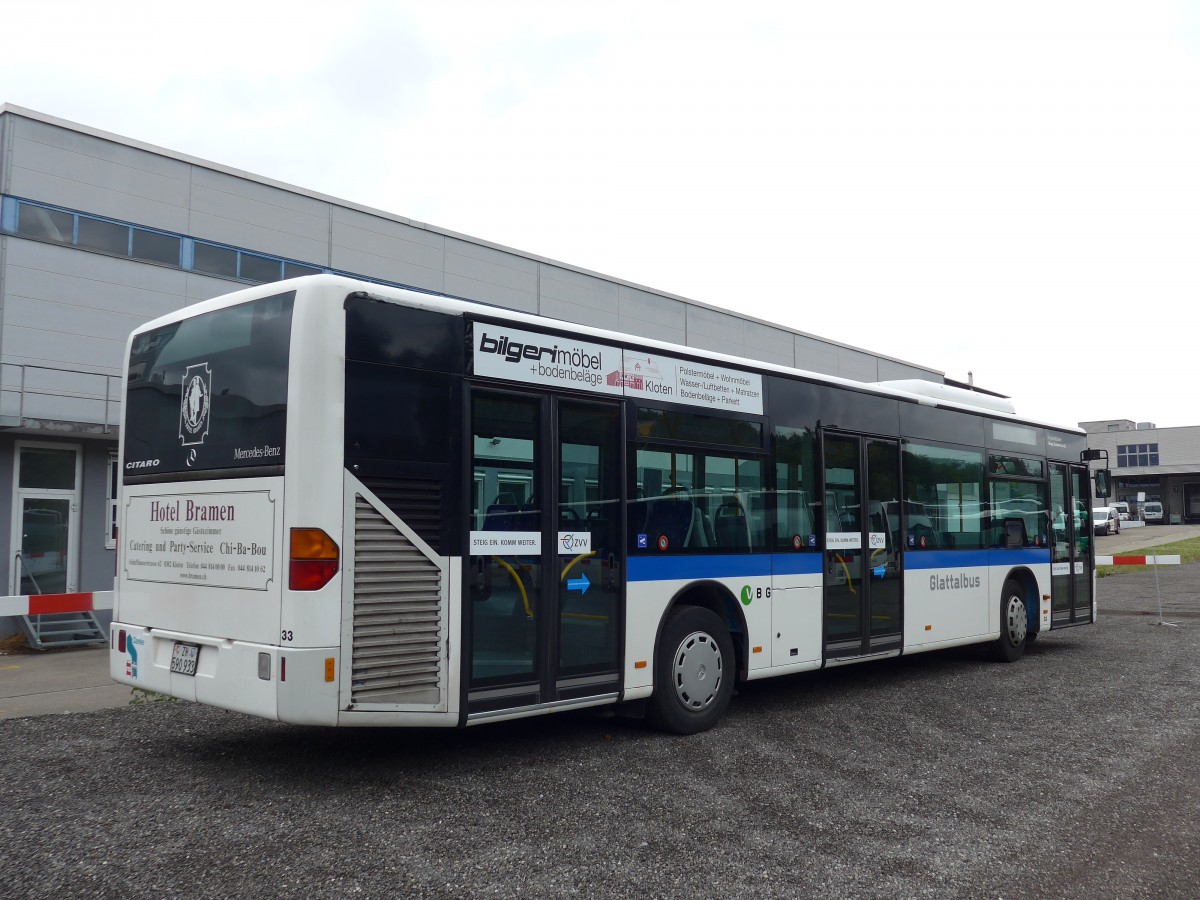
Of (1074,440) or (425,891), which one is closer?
(425,891)

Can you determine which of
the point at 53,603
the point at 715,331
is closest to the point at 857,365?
the point at 715,331

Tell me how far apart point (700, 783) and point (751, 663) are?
208cm

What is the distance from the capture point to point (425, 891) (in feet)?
13.6

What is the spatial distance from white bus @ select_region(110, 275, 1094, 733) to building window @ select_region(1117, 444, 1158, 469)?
84.5 m

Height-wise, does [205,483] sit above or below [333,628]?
above

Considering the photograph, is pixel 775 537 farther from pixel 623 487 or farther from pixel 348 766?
pixel 348 766

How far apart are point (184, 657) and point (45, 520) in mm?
10976

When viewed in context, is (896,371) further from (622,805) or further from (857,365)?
(622,805)

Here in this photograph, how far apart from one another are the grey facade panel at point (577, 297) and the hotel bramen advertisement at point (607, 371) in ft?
54.4

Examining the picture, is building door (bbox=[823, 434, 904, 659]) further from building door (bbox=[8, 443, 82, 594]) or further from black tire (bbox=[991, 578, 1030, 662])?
building door (bbox=[8, 443, 82, 594])

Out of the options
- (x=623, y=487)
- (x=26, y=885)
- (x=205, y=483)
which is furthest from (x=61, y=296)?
(x=26, y=885)

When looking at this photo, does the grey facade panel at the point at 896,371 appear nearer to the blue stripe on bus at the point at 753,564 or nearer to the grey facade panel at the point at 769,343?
the grey facade panel at the point at 769,343

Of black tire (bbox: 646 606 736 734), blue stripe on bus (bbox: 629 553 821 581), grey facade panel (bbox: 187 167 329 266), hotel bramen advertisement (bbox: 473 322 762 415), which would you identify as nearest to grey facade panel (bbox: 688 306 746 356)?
grey facade panel (bbox: 187 167 329 266)

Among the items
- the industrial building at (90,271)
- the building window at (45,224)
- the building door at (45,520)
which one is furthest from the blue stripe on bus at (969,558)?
the building window at (45,224)
